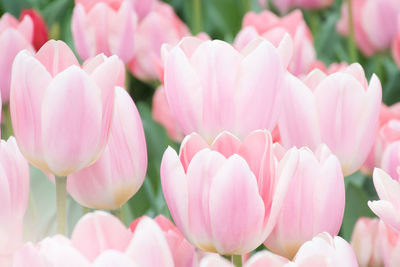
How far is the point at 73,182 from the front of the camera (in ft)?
1.78

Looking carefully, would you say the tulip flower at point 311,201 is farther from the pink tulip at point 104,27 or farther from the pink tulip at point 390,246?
the pink tulip at point 104,27

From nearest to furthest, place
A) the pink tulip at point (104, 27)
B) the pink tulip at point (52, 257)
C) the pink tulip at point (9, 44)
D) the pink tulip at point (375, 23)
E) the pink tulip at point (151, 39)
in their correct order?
the pink tulip at point (52, 257)
the pink tulip at point (9, 44)
the pink tulip at point (104, 27)
the pink tulip at point (151, 39)
the pink tulip at point (375, 23)

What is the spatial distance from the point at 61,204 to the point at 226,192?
104mm

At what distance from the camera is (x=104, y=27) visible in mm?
996

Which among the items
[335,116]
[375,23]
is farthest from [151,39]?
[335,116]

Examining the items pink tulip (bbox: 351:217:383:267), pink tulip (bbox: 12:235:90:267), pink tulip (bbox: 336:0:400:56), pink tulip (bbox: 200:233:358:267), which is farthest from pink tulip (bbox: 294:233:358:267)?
pink tulip (bbox: 336:0:400:56)

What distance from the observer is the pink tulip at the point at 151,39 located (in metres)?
1.19

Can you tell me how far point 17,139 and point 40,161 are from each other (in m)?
0.02

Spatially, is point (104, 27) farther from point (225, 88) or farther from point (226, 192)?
point (226, 192)

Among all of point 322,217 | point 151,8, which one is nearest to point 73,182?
Answer: point 322,217

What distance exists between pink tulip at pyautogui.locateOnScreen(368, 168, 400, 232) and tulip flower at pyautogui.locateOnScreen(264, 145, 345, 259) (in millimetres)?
25

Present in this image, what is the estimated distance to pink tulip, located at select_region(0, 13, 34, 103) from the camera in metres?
0.80

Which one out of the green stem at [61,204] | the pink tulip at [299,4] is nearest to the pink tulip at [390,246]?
the green stem at [61,204]

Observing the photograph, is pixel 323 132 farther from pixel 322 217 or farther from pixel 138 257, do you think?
pixel 138 257
